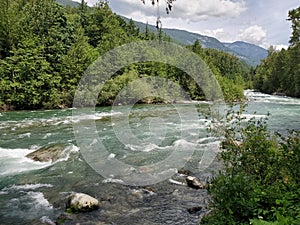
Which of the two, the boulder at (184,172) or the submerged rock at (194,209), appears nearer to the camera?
the submerged rock at (194,209)

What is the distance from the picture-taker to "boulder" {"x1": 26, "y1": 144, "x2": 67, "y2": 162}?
10.9m

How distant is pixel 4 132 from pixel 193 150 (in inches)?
458

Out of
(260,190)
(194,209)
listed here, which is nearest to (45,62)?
(194,209)

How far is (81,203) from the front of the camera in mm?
6848

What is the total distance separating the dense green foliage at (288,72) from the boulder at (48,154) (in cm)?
2951

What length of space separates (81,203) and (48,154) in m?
5.03

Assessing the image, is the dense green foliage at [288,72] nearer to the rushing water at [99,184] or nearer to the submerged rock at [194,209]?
the rushing water at [99,184]

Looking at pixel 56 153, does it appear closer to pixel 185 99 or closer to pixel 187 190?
pixel 187 190

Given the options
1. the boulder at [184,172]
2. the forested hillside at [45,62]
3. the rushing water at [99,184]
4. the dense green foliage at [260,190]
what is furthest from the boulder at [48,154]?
the forested hillside at [45,62]

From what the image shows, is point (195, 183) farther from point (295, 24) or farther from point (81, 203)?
point (295, 24)

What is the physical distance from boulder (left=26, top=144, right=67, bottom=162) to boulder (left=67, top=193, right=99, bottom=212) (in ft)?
14.3

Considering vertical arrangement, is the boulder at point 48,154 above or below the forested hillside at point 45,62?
below

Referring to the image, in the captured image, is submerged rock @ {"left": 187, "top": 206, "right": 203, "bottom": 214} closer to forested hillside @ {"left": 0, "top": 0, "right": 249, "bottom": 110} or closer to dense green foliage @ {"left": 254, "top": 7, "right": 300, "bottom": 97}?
forested hillside @ {"left": 0, "top": 0, "right": 249, "bottom": 110}

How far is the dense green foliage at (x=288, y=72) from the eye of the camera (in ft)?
114
